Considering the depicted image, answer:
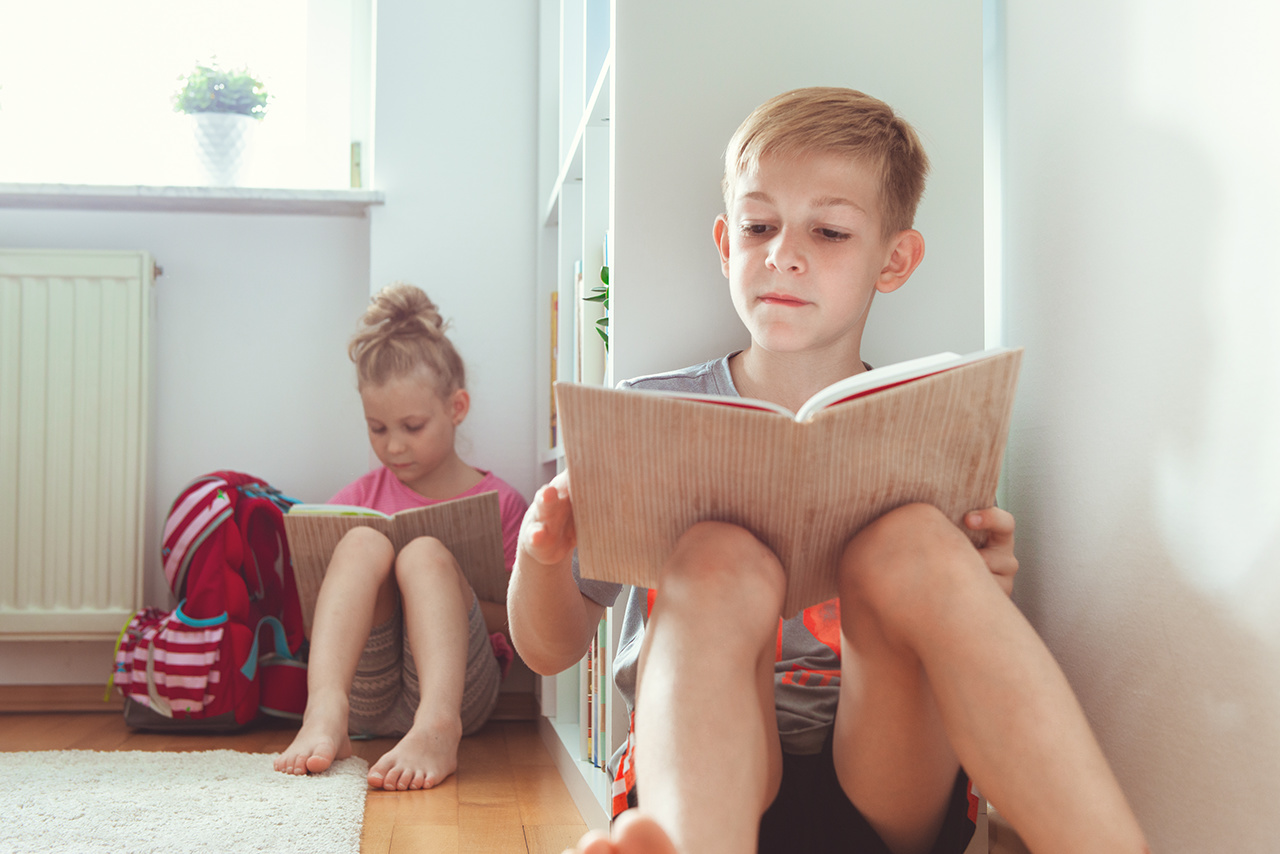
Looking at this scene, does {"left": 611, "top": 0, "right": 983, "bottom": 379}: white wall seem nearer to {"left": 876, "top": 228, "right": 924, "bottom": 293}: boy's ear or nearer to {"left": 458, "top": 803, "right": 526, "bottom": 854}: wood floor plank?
{"left": 876, "top": 228, "right": 924, "bottom": 293}: boy's ear

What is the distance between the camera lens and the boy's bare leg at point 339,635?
50.6 inches

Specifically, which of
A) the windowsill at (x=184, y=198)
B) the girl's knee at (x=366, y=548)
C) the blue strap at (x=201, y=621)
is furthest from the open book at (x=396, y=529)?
the windowsill at (x=184, y=198)

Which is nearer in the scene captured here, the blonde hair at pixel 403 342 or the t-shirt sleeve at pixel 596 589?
the t-shirt sleeve at pixel 596 589

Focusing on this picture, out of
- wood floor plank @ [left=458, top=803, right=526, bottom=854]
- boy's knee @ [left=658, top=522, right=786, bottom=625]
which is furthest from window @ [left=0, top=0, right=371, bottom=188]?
boy's knee @ [left=658, top=522, right=786, bottom=625]

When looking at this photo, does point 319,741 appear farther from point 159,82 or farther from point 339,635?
point 159,82

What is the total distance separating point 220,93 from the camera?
202cm

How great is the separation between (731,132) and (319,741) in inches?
35.6

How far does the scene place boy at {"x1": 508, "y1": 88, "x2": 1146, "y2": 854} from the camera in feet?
1.83

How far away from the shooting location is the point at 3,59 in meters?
2.14

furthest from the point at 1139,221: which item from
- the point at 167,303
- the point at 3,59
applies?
the point at 3,59

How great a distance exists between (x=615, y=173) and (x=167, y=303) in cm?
138

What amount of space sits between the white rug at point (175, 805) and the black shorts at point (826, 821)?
0.46m

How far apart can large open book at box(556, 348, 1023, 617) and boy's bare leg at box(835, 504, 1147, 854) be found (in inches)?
1.2

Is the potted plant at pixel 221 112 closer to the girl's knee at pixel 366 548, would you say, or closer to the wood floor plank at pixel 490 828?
the girl's knee at pixel 366 548
